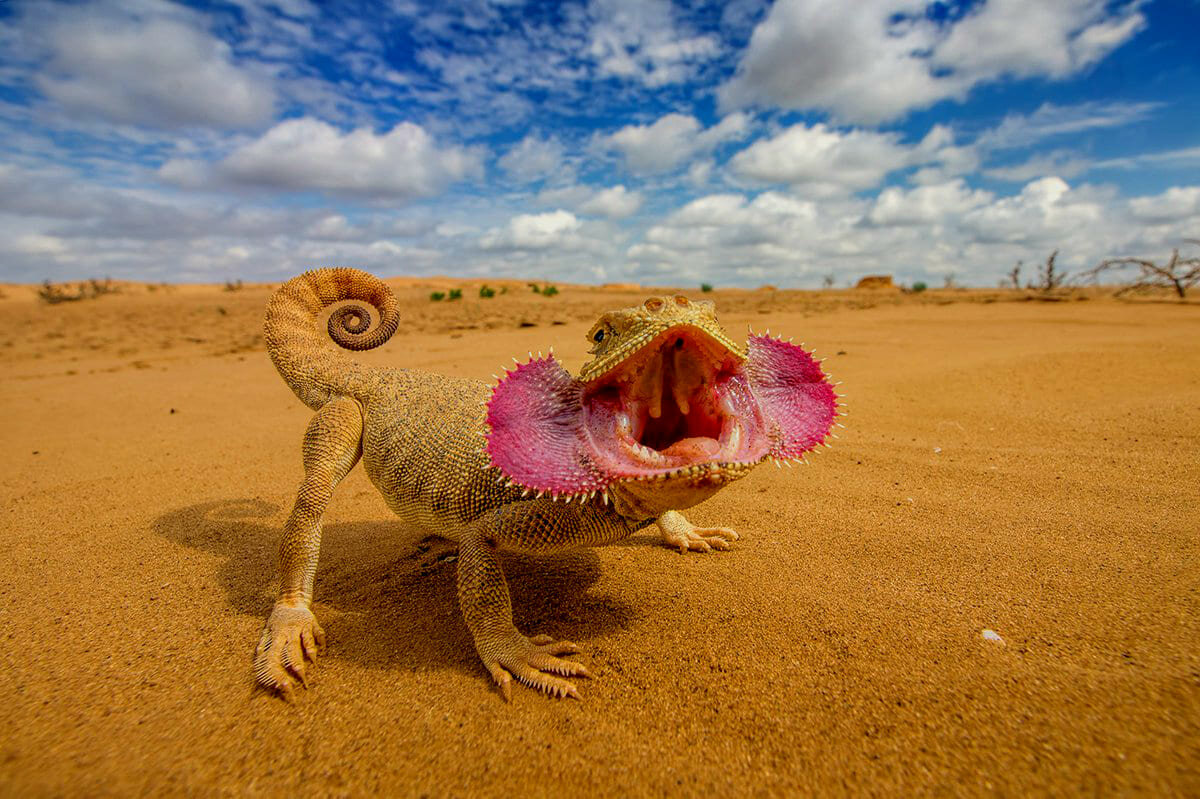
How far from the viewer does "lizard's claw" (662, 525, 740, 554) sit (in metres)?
3.34

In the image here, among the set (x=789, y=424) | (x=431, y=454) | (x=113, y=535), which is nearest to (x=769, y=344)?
(x=789, y=424)

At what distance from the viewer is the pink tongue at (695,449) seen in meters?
1.83

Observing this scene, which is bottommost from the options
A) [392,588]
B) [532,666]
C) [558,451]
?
[392,588]

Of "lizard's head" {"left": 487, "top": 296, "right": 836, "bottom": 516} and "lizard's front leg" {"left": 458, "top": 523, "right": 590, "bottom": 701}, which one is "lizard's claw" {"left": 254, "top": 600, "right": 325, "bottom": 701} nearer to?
"lizard's front leg" {"left": 458, "top": 523, "right": 590, "bottom": 701}

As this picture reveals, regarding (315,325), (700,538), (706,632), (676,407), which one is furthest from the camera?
(315,325)

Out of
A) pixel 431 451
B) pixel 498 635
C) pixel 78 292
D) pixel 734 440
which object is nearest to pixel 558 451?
pixel 734 440

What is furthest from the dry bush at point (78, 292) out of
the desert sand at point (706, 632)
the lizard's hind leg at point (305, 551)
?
the lizard's hind leg at point (305, 551)

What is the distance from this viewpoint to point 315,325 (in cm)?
396

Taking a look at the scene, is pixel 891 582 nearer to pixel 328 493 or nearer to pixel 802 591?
pixel 802 591

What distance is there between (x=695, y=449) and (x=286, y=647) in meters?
1.97

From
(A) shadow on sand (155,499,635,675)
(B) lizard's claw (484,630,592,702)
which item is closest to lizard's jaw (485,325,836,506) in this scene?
(B) lizard's claw (484,630,592,702)

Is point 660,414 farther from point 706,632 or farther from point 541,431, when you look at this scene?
point 706,632

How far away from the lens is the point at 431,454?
9.43 feet

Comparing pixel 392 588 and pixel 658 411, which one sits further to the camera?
pixel 392 588
